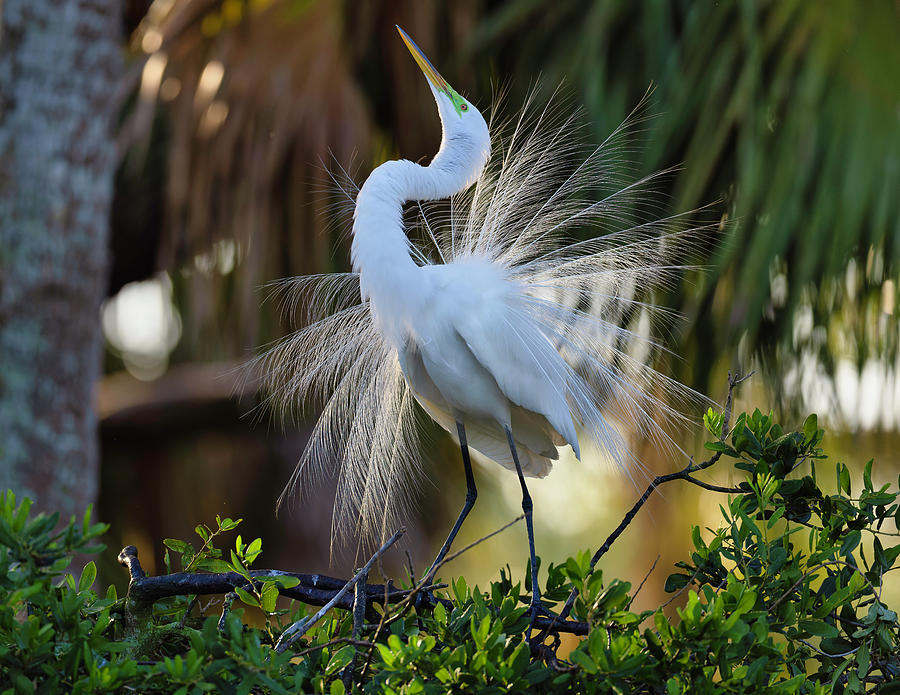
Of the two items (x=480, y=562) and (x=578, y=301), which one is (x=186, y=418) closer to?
(x=578, y=301)

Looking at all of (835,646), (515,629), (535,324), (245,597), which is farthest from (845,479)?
(245,597)

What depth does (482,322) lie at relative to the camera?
1556 mm

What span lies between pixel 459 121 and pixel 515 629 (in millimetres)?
925

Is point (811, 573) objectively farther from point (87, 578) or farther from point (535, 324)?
point (87, 578)

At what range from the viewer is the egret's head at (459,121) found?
1.60m

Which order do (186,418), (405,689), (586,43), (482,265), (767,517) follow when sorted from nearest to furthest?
(405,689)
(767,517)
(482,265)
(586,43)
(186,418)

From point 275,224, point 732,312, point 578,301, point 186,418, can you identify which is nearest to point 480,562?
point 186,418

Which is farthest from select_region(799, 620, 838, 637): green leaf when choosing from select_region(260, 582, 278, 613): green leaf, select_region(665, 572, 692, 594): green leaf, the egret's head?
the egret's head

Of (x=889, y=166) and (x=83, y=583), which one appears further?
(x=889, y=166)

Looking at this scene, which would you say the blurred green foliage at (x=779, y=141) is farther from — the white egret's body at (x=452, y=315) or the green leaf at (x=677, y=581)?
the green leaf at (x=677, y=581)

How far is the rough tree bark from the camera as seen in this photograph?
253 centimetres

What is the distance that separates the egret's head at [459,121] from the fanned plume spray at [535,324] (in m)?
0.25

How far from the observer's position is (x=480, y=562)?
10.4m

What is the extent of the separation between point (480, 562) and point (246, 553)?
951cm
